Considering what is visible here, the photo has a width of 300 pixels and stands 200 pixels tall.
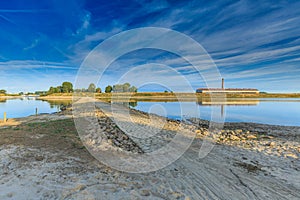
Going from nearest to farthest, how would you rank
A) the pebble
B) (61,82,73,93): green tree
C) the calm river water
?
1. the pebble
2. the calm river water
3. (61,82,73,93): green tree

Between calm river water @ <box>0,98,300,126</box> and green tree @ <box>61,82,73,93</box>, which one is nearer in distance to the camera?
calm river water @ <box>0,98,300,126</box>

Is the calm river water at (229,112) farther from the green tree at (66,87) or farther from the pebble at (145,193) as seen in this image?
the green tree at (66,87)

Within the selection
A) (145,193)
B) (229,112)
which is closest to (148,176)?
(145,193)

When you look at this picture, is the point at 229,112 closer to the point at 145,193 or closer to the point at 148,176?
the point at 148,176

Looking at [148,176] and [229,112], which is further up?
[229,112]

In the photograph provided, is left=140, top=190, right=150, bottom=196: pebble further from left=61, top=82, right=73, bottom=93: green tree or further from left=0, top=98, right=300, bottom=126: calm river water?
left=61, top=82, right=73, bottom=93: green tree

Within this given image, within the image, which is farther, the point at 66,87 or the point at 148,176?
the point at 66,87

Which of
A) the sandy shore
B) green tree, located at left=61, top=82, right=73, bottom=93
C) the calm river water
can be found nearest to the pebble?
the sandy shore

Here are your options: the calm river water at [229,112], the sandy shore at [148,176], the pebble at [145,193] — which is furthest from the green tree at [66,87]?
the pebble at [145,193]

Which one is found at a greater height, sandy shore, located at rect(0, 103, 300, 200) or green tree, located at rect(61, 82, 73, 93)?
green tree, located at rect(61, 82, 73, 93)

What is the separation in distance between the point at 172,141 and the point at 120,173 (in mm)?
4611

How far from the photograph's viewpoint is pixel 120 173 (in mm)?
5262

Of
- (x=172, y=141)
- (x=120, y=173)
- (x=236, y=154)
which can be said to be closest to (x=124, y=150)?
(x=120, y=173)

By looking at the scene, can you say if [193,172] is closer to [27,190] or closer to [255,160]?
Answer: [255,160]
